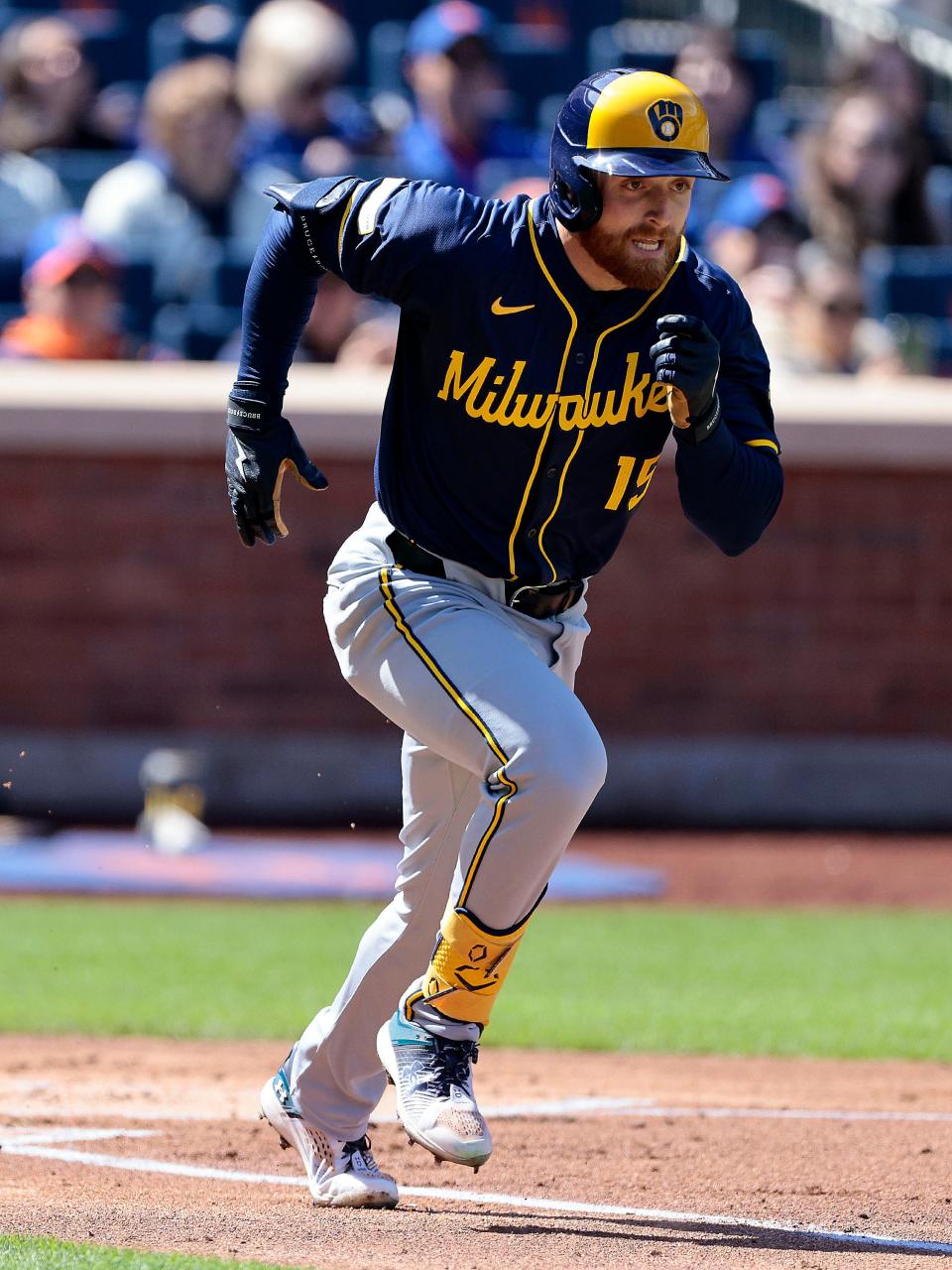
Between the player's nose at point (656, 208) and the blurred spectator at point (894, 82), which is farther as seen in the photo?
the blurred spectator at point (894, 82)

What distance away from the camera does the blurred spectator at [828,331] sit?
11.7m

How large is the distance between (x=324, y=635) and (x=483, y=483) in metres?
7.50

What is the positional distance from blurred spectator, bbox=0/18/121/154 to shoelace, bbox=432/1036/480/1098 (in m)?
8.88

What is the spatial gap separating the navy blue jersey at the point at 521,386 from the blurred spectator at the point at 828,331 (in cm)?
725

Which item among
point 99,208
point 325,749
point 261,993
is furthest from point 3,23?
point 261,993

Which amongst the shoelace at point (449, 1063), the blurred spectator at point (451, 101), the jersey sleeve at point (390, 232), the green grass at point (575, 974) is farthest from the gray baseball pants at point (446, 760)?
the blurred spectator at point (451, 101)

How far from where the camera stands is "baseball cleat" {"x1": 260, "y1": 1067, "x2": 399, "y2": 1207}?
4422 millimetres

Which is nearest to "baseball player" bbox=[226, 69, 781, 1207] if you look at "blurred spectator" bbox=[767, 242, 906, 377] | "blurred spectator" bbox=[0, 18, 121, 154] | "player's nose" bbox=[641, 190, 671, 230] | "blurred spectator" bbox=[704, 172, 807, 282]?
"player's nose" bbox=[641, 190, 671, 230]

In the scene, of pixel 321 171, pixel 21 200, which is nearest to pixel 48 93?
pixel 21 200

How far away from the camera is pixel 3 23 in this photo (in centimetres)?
1389

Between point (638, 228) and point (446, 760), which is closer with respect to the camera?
point (638, 228)

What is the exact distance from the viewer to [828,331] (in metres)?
12.0

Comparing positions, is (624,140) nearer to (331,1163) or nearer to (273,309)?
(273,309)

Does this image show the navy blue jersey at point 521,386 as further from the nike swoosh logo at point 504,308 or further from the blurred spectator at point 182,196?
the blurred spectator at point 182,196
